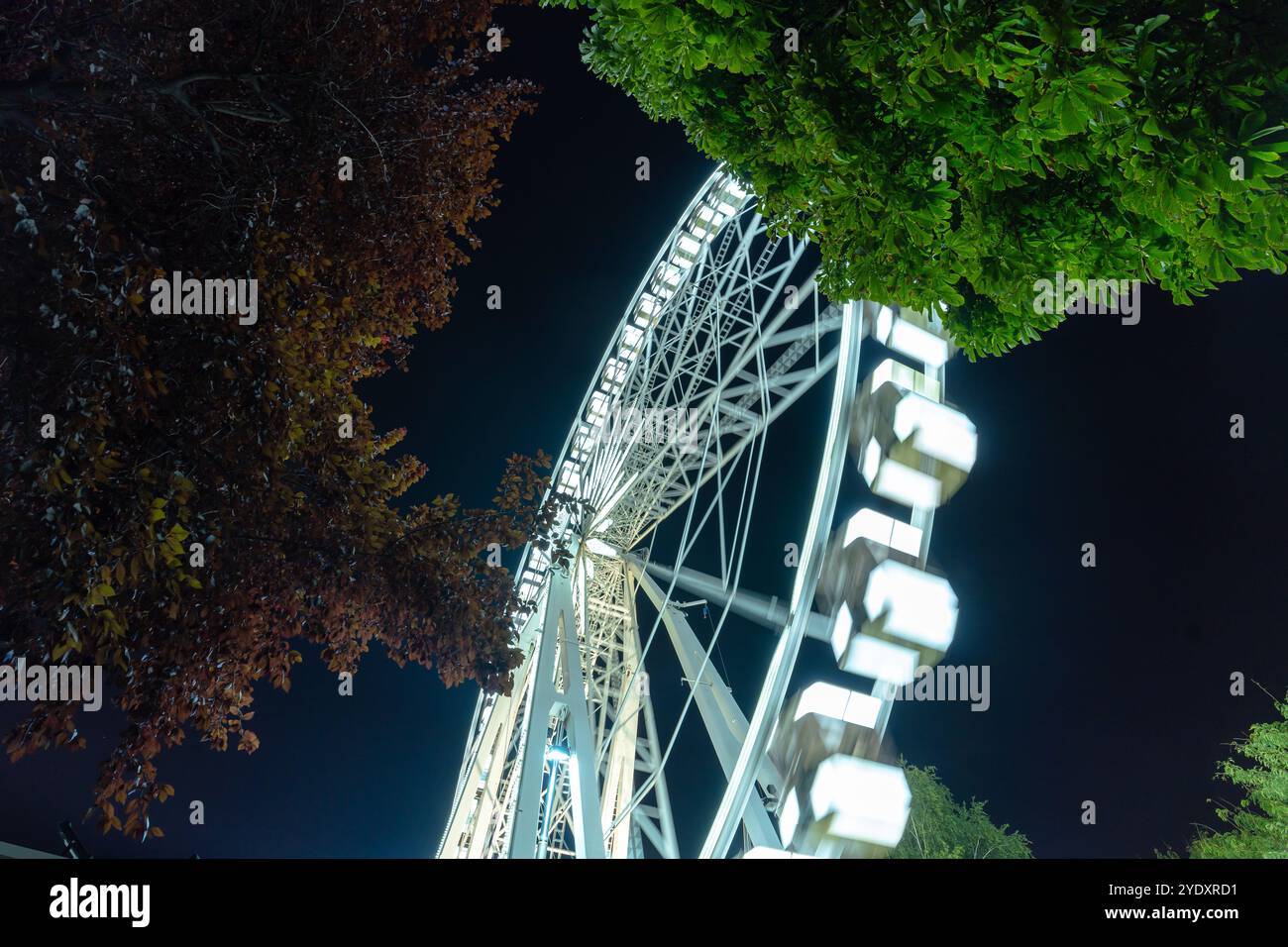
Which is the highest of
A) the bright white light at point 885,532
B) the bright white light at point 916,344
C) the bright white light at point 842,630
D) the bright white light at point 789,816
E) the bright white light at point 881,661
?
the bright white light at point 916,344

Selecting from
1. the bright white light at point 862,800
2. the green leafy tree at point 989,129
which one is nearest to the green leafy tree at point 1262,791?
the bright white light at point 862,800

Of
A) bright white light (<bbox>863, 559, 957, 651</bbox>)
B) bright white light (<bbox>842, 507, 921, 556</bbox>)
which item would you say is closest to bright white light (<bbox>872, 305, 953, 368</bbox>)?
bright white light (<bbox>842, 507, 921, 556</bbox>)

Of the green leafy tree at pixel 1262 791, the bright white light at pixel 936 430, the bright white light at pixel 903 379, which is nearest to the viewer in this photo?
the bright white light at pixel 936 430

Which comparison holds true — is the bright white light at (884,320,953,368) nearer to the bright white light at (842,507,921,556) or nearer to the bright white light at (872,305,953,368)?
the bright white light at (872,305,953,368)

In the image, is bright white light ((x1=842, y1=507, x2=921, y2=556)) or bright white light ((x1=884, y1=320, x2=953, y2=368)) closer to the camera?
bright white light ((x1=842, y1=507, x2=921, y2=556))

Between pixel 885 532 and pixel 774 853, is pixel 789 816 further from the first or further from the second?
pixel 885 532

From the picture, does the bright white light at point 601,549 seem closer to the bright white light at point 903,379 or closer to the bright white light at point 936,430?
the bright white light at point 903,379
